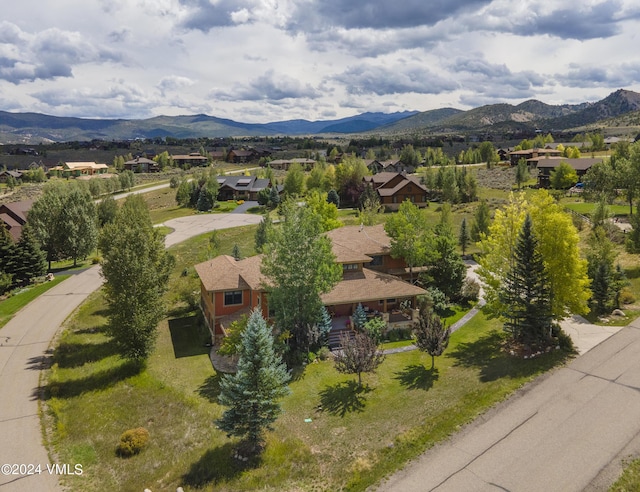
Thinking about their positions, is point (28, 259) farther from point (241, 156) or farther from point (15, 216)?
point (241, 156)

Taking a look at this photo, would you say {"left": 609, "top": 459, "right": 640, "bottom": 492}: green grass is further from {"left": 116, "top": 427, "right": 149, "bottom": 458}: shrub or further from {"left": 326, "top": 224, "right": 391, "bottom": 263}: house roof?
{"left": 326, "top": 224, "right": 391, "bottom": 263}: house roof

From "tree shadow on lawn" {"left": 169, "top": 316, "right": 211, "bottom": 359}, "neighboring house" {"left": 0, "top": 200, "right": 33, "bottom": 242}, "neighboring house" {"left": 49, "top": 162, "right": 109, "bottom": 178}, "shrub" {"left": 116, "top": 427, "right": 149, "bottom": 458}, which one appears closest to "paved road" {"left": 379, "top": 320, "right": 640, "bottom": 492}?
"shrub" {"left": 116, "top": 427, "right": 149, "bottom": 458}

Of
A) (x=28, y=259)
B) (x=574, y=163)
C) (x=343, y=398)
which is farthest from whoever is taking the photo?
(x=574, y=163)

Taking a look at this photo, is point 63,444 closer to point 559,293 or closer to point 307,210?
point 307,210

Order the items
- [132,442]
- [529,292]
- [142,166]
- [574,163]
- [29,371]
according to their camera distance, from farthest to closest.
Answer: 1. [142,166]
2. [574,163]
3. [29,371]
4. [529,292]
5. [132,442]

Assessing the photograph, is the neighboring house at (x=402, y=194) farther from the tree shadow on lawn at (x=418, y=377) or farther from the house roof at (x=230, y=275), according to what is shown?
the tree shadow on lawn at (x=418, y=377)

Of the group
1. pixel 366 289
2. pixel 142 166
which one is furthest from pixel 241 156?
pixel 366 289
